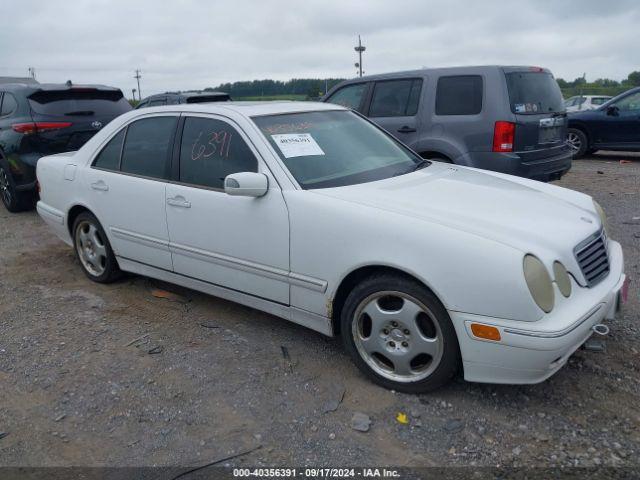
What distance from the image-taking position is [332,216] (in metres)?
3.18

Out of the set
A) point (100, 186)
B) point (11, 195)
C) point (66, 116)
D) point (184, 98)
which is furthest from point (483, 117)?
point (184, 98)

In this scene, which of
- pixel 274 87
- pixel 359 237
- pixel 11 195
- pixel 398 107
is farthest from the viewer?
pixel 274 87

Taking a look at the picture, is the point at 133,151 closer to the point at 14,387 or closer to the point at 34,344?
the point at 34,344

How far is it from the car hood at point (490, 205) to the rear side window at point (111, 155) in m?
2.06

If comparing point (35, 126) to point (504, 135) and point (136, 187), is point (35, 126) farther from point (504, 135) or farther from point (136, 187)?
point (504, 135)

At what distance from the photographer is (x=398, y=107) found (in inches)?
273

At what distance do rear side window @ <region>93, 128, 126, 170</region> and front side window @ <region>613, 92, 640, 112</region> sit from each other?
10.2 m

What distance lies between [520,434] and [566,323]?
1.92 feet

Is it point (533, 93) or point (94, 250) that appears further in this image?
point (533, 93)

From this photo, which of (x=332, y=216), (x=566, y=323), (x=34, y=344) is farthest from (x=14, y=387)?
(x=566, y=323)

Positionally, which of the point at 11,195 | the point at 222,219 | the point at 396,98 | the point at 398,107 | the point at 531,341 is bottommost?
the point at 11,195

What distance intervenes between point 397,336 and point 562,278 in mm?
882

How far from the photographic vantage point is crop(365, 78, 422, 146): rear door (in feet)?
22.1

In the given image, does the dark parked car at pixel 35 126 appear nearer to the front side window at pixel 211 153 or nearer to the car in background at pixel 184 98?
the car in background at pixel 184 98
